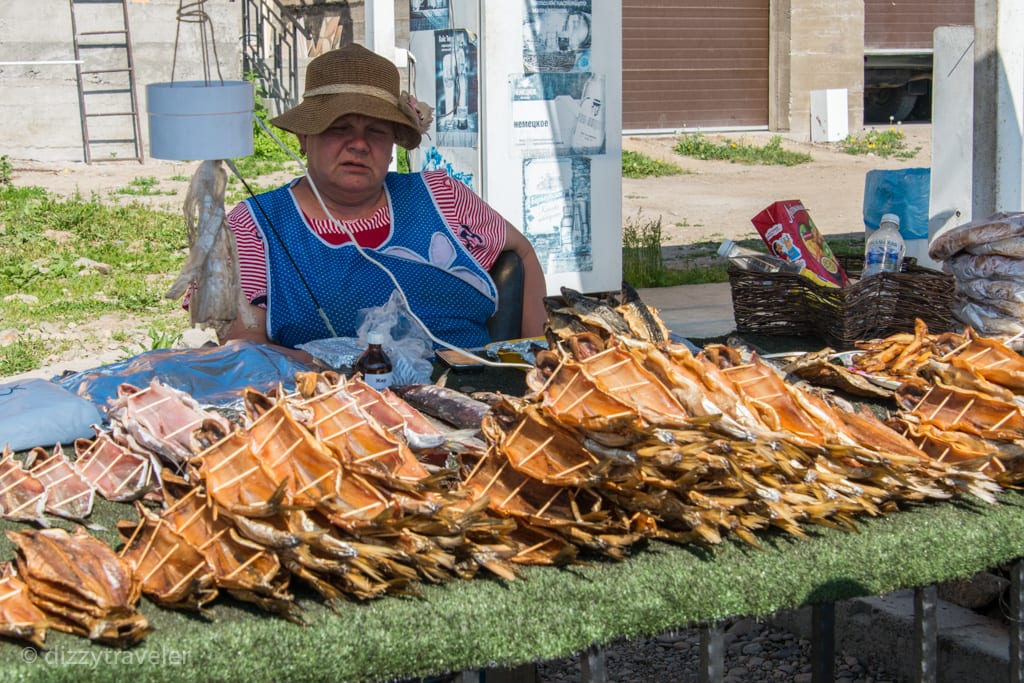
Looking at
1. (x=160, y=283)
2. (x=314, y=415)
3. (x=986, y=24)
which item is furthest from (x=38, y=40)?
(x=314, y=415)

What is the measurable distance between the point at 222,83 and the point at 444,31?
4.27m

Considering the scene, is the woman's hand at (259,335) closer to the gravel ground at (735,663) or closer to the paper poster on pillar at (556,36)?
the gravel ground at (735,663)

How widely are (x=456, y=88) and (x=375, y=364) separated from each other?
12.4 ft

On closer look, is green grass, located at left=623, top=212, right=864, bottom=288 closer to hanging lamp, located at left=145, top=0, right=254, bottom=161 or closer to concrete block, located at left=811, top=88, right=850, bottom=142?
hanging lamp, located at left=145, top=0, right=254, bottom=161

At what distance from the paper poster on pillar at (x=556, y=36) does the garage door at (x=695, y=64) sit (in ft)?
31.9

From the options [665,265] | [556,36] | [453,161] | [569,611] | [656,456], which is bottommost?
[665,265]

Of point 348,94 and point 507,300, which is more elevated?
point 348,94

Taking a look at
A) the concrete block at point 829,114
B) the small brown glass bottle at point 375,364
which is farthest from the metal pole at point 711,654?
the concrete block at point 829,114

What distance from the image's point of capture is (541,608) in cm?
178

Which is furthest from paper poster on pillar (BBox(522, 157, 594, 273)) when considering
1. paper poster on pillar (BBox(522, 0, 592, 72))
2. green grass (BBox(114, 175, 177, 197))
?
green grass (BBox(114, 175, 177, 197))

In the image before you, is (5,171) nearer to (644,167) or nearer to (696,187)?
(644,167)

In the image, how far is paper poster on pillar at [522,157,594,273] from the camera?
20.3 ft

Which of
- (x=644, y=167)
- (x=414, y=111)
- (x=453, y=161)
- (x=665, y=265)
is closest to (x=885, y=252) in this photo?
(x=414, y=111)

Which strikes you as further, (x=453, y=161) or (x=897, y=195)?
(x=453, y=161)
